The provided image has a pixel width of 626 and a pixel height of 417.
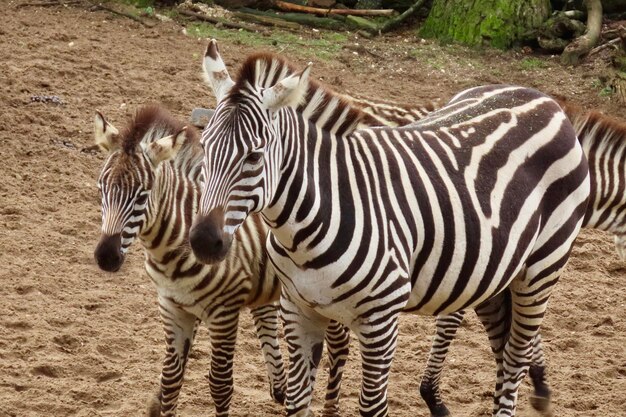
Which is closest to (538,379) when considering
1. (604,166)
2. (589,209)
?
(589,209)

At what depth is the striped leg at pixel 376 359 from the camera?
569 cm

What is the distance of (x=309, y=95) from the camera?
18.3ft

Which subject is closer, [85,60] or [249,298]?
[249,298]

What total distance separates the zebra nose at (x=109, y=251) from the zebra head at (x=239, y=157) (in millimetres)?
1207

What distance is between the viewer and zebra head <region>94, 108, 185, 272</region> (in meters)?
6.14

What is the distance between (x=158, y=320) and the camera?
854 centimetres

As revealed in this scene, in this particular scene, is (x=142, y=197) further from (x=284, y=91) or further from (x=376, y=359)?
(x=376, y=359)

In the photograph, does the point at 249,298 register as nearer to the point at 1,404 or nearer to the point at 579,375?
the point at 1,404

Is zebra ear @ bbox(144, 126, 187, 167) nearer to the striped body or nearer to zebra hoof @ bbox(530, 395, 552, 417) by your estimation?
the striped body

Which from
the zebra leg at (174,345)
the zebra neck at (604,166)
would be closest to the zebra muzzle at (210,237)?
the zebra leg at (174,345)

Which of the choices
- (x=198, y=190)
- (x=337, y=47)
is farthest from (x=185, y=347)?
(x=337, y=47)

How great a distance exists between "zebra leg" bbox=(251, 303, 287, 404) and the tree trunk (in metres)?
9.29

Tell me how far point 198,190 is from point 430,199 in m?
1.75

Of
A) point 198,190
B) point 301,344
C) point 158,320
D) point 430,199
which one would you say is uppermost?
point 430,199
